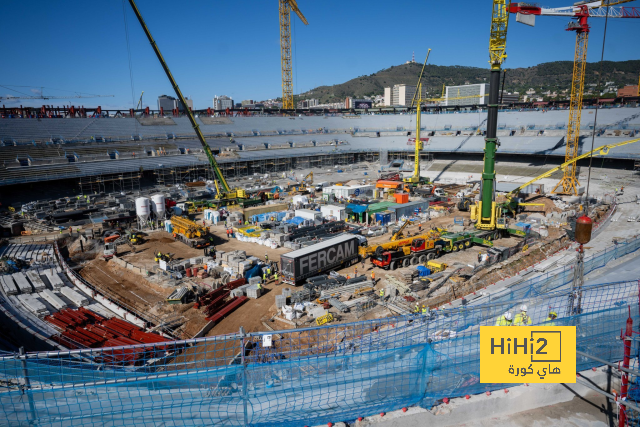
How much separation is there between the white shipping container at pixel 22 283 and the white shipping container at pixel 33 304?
47 centimetres

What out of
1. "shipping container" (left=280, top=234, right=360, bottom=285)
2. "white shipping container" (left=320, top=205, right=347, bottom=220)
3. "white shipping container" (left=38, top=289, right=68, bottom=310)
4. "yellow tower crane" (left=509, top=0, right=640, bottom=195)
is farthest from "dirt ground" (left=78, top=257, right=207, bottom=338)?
"yellow tower crane" (left=509, top=0, right=640, bottom=195)

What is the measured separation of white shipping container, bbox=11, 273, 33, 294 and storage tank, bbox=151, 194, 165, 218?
11109 mm

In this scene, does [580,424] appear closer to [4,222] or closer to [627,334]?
[627,334]

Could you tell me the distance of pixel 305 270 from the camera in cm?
1664

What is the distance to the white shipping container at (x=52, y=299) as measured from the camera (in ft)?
47.5

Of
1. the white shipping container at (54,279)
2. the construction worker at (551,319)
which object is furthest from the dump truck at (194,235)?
the construction worker at (551,319)

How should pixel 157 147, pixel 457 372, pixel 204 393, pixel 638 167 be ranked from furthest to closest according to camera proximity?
pixel 157 147, pixel 638 167, pixel 457 372, pixel 204 393

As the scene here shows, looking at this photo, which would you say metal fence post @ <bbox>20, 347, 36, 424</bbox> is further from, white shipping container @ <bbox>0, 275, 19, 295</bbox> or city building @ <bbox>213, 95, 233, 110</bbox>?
city building @ <bbox>213, 95, 233, 110</bbox>

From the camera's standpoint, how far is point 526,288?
35.9ft

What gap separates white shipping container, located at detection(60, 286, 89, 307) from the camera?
14.9m

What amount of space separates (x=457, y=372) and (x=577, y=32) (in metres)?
34.8

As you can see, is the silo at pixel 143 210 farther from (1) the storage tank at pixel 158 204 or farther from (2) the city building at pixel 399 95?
(2) the city building at pixel 399 95

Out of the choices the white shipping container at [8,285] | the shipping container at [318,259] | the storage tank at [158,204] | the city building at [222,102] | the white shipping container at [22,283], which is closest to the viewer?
the white shipping container at [8,285]

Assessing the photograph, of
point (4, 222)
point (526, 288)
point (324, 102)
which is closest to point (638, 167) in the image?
point (526, 288)
